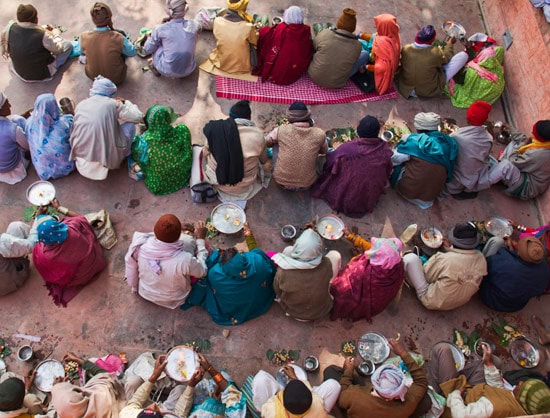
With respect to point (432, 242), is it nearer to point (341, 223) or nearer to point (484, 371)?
point (341, 223)

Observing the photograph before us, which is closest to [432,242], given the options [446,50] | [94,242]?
[446,50]

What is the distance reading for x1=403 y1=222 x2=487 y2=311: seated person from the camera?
537cm

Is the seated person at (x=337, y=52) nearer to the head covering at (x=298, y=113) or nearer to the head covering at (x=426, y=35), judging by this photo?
the head covering at (x=426, y=35)

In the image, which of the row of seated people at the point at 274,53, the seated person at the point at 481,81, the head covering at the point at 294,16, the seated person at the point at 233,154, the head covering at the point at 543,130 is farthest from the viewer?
the seated person at the point at 481,81

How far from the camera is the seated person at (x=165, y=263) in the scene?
4.84 metres

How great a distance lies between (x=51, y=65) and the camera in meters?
6.94

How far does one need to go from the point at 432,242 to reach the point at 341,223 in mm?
1127

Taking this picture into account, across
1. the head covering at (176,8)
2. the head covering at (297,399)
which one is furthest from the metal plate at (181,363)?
the head covering at (176,8)

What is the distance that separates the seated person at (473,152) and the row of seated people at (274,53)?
4.52 ft

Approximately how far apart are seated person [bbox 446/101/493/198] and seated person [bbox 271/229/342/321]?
7.95 feet

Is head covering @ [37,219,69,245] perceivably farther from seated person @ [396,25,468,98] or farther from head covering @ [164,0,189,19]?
seated person @ [396,25,468,98]

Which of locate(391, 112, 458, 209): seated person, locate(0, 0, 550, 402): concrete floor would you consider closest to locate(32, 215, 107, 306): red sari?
locate(0, 0, 550, 402): concrete floor

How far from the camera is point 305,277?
16.5 feet

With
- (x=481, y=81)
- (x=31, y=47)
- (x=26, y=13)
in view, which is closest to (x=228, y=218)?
(x=31, y=47)
